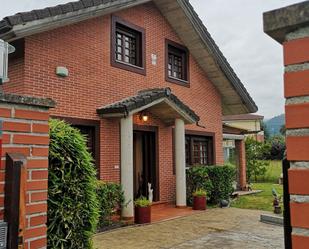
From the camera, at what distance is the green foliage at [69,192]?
3279 millimetres

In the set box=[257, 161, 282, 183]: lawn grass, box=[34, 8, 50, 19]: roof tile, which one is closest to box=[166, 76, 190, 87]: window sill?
box=[34, 8, 50, 19]: roof tile

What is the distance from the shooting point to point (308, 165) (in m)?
1.45

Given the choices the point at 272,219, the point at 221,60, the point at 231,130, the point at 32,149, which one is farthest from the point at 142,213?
the point at 231,130

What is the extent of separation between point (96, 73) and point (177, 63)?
460cm

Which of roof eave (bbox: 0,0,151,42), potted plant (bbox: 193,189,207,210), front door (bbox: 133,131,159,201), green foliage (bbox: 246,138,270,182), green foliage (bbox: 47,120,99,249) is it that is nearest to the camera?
green foliage (bbox: 47,120,99,249)

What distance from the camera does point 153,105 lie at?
35.3 feet

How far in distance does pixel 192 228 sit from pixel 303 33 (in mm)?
7666

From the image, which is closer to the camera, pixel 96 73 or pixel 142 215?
pixel 142 215

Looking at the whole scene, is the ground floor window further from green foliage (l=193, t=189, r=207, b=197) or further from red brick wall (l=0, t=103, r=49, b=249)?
red brick wall (l=0, t=103, r=49, b=249)

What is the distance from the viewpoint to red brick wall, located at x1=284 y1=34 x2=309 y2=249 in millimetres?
1445

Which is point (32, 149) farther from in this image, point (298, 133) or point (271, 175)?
point (271, 175)

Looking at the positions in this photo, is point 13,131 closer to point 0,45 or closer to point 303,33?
point 0,45

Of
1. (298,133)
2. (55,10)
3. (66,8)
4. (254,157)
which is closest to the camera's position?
(298,133)

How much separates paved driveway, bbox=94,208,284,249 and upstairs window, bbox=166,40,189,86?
5.35 m
